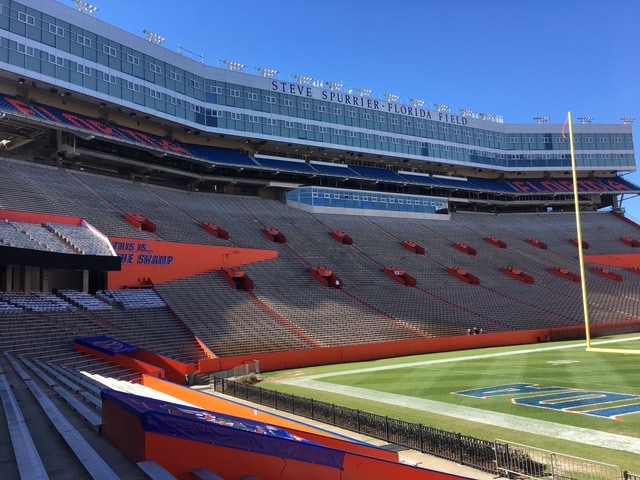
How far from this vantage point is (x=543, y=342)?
116ft

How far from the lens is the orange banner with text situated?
28.7m

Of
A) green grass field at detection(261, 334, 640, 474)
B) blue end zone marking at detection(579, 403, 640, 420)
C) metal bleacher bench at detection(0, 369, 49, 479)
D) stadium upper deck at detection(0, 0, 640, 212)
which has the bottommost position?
green grass field at detection(261, 334, 640, 474)

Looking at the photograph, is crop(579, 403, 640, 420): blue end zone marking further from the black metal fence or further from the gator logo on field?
the black metal fence

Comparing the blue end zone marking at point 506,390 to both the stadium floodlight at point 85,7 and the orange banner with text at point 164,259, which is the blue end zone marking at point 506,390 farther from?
the stadium floodlight at point 85,7

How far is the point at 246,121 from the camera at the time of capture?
168 feet

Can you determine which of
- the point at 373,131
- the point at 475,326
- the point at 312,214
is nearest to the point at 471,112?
the point at 373,131

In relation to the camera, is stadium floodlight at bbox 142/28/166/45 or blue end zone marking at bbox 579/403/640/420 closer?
blue end zone marking at bbox 579/403/640/420

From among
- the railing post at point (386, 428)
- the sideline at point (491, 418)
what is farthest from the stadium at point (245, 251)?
the sideline at point (491, 418)

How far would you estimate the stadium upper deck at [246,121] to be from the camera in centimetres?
3666

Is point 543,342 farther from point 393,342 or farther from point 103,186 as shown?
point 103,186

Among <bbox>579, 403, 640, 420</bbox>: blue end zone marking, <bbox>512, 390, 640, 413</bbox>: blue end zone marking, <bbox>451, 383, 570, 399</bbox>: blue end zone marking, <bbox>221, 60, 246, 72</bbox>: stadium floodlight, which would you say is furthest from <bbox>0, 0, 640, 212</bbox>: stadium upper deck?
<bbox>579, 403, 640, 420</bbox>: blue end zone marking

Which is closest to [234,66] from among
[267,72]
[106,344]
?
[267,72]

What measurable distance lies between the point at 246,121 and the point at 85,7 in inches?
671

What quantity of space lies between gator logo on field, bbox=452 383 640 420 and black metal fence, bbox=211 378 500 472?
549 centimetres
